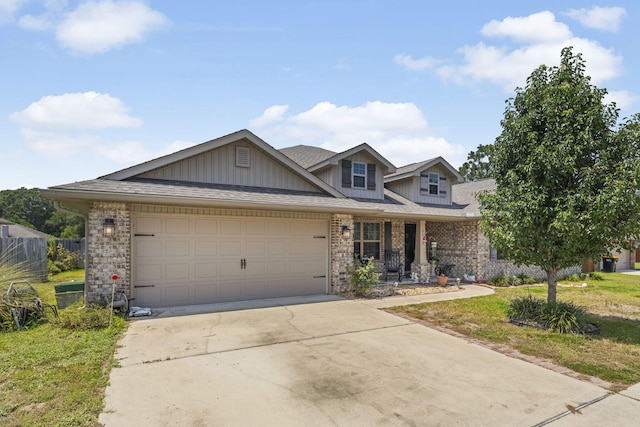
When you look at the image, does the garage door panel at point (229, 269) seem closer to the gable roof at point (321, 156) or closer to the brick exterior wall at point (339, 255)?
the brick exterior wall at point (339, 255)

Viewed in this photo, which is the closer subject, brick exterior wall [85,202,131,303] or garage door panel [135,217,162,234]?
brick exterior wall [85,202,131,303]

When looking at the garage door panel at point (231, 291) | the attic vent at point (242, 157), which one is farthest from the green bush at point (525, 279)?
the attic vent at point (242, 157)

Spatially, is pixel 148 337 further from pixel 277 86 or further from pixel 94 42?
pixel 277 86

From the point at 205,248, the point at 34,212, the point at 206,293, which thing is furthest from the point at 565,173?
the point at 34,212

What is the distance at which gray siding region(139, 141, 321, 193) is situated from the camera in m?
9.31

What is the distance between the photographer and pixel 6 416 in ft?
11.5

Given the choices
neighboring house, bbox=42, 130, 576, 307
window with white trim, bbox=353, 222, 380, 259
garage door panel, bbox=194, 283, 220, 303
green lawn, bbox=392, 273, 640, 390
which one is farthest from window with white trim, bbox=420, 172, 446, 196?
garage door panel, bbox=194, 283, 220, 303

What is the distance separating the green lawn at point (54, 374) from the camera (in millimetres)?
3523

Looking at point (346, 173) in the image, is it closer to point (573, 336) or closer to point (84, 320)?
point (573, 336)

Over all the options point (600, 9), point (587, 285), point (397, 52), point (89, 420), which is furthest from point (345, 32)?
point (587, 285)

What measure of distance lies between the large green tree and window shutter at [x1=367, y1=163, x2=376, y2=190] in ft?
19.6

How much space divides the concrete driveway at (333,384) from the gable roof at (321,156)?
7068 millimetres

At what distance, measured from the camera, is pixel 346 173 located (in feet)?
42.9

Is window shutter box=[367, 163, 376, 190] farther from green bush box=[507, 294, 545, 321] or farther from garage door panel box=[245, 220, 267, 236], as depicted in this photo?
green bush box=[507, 294, 545, 321]
